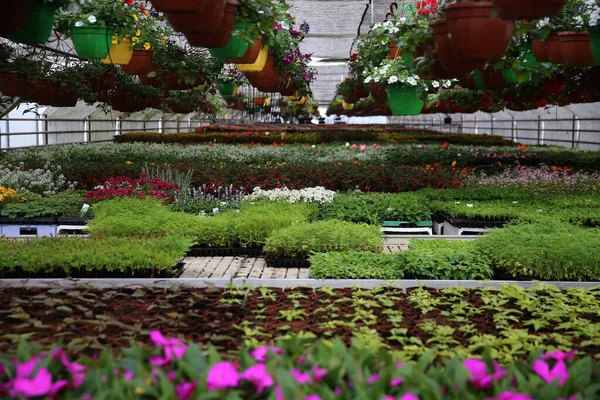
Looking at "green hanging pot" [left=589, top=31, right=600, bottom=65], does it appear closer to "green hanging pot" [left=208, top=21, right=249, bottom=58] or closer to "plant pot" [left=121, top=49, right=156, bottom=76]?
"green hanging pot" [left=208, top=21, right=249, bottom=58]

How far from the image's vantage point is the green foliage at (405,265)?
5.07 m

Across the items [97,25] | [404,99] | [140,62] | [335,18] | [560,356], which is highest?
[335,18]

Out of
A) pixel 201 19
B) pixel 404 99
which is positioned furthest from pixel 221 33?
pixel 404 99

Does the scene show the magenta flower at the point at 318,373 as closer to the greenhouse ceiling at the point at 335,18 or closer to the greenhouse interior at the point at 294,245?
the greenhouse interior at the point at 294,245

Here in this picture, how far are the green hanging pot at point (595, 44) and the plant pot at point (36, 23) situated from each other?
3.64 meters

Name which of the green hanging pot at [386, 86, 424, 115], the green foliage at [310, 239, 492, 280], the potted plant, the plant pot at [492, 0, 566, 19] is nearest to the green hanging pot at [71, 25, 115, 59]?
the potted plant

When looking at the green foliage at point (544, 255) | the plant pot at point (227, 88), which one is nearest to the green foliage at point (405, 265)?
the green foliage at point (544, 255)

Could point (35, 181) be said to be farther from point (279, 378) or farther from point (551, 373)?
point (551, 373)

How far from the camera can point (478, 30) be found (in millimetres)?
3018

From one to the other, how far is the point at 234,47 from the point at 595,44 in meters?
2.55

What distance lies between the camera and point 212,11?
9.37ft

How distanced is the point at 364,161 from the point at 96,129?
1427 cm

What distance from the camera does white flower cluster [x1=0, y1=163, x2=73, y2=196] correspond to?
9.32m

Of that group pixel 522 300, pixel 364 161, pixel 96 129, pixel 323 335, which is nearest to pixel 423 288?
pixel 522 300
